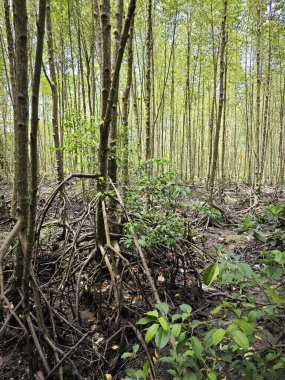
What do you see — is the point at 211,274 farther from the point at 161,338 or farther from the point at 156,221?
the point at 156,221

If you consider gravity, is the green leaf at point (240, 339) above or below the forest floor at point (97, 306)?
above

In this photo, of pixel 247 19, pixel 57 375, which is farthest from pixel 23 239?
pixel 247 19

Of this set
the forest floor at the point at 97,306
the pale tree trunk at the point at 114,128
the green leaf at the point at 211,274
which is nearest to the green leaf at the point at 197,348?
the green leaf at the point at 211,274

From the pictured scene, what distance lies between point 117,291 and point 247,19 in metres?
10.2

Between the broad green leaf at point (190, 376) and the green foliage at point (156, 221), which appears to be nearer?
the broad green leaf at point (190, 376)

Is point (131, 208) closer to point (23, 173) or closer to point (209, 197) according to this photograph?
point (23, 173)

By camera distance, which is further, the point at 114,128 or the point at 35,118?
the point at 114,128

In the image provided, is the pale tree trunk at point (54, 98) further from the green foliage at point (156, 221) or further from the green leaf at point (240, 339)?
the green leaf at point (240, 339)

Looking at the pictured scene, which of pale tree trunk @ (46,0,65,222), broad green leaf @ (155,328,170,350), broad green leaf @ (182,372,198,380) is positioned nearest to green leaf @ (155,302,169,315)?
broad green leaf @ (155,328,170,350)

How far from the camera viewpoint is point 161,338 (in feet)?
3.61

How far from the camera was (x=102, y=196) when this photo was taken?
98.0 inches

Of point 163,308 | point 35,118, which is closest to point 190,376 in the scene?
point 163,308

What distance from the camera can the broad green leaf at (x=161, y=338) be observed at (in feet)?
3.53

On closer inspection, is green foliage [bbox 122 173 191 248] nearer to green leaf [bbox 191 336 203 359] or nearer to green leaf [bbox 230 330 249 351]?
green leaf [bbox 191 336 203 359]
